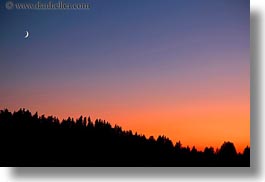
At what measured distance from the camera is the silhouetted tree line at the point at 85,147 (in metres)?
4.31

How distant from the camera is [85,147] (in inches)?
171

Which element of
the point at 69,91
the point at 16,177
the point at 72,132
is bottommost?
the point at 16,177

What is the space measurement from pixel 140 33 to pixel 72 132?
0.79 metres

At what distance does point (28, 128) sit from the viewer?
4363 mm

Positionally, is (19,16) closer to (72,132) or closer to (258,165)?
(72,132)

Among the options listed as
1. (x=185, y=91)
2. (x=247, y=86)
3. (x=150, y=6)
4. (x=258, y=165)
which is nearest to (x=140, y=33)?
(x=150, y=6)

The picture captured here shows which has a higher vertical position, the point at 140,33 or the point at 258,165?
the point at 140,33

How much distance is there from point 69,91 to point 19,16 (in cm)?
59

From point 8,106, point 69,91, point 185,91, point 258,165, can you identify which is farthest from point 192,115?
point 8,106

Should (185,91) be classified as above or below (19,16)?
below

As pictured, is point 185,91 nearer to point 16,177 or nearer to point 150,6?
point 150,6

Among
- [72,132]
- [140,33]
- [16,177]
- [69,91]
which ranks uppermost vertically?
[140,33]

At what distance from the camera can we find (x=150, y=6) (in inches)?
172

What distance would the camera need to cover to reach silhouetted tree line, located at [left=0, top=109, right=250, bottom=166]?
4309mm
